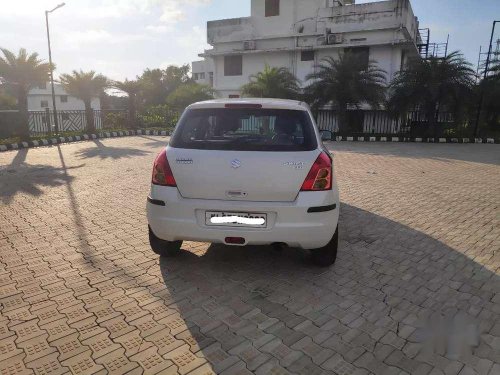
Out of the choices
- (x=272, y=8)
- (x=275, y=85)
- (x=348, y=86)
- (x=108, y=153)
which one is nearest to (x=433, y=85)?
(x=348, y=86)

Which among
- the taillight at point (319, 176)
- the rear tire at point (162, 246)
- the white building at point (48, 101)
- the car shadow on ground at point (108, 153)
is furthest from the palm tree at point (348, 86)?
the white building at point (48, 101)

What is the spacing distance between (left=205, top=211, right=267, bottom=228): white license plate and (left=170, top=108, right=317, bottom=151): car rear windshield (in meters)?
0.62

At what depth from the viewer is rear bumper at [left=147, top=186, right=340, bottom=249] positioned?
333 cm

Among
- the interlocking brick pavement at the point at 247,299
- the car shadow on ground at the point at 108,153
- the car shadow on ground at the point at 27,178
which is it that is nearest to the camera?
the interlocking brick pavement at the point at 247,299

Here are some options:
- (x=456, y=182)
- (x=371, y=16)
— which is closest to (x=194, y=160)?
(x=456, y=182)

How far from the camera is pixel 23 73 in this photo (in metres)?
19.0

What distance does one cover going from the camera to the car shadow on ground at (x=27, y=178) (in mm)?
7395

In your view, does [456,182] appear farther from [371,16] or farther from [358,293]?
[371,16]

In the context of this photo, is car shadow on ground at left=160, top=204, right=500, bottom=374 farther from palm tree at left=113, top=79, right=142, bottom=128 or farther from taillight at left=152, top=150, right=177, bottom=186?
palm tree at left=113, top=79, right=142, bottom=128

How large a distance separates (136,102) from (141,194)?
19677 mm

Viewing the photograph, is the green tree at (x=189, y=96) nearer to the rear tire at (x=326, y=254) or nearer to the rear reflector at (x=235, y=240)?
the rear tire at (x=326, y=254)

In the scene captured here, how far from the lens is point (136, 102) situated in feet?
82.3

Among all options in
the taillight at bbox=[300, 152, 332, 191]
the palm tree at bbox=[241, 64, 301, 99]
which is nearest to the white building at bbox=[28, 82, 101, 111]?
the palm tree at bbox=[241, 64, 301, 99]

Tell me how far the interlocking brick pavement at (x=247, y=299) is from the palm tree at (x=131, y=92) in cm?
1948
